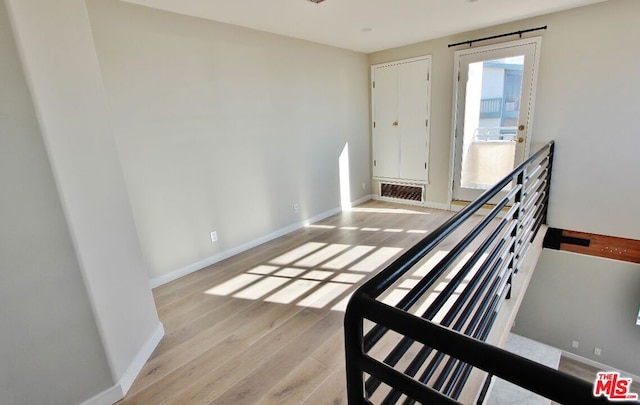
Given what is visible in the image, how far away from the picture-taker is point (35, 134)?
1.38m

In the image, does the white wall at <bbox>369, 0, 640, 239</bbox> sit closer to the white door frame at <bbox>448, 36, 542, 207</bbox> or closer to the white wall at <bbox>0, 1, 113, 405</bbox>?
the white door frame at <bbox>448, 36, 542, 207</bbox>

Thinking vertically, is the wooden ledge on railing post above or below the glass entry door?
below


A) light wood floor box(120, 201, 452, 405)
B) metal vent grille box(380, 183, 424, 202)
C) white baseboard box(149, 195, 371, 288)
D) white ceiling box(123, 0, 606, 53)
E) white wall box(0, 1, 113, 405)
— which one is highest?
white ceiling box(123, 0, 606, 53)

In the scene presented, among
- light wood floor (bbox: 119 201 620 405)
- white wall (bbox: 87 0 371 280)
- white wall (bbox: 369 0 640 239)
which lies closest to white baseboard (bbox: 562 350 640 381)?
white wall (bbox: 369 0 640 239)

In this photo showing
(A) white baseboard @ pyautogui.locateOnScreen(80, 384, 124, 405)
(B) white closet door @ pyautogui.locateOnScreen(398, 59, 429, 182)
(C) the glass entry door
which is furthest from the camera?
(B) white closet door @ pyautogui.locateOnScreen(398, 59, 429, 182)

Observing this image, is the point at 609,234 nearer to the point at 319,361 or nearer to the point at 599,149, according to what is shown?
the point at 599,149

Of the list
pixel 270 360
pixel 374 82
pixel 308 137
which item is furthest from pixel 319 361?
pixel 374 82

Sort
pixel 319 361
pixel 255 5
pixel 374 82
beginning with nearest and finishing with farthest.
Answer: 1. pixel 319 361
2. pixel 255 5
3. pixel 374 82

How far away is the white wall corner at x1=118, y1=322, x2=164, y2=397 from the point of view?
175 centimetres

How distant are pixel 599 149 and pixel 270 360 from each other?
389 centimetres

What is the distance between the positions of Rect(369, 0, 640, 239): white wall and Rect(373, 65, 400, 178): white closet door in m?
1.39

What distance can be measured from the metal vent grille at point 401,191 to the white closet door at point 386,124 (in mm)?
220

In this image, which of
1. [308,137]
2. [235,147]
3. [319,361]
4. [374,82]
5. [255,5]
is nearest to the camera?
[319,361]

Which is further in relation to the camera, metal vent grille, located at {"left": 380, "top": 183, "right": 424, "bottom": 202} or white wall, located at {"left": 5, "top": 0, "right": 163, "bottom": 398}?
metal vent grille, located at {"left": 380, "top": 183, "right": 424, "bottom": 202}
